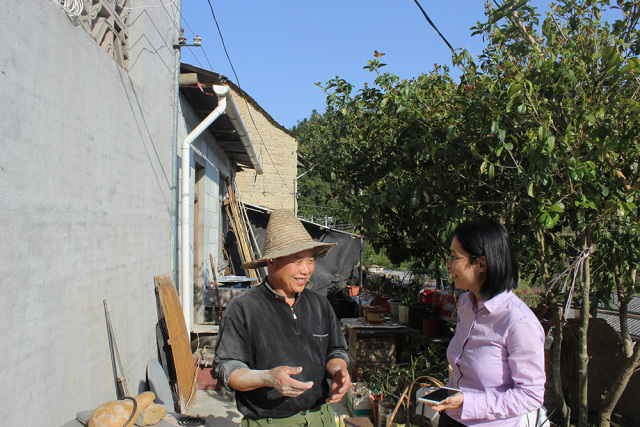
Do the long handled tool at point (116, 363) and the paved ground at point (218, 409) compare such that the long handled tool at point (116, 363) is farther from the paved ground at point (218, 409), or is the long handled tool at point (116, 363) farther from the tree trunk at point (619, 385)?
the tree trunk at point (619, 385)

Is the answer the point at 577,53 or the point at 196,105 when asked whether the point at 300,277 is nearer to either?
the point at 577,53

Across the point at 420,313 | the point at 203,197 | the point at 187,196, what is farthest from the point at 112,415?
the point at 203,197

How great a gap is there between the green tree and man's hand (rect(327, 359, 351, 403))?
56.1 inches

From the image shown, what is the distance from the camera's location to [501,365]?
1852 mm

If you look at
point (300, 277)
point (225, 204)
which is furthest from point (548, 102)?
point (225, 204)

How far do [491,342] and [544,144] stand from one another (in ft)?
4.23

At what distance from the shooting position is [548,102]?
2.88 m

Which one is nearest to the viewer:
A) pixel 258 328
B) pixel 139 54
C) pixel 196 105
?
pixel 258 328

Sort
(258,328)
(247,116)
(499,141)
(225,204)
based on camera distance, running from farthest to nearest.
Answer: (247,116), (225,204), (499,141), (258,328)

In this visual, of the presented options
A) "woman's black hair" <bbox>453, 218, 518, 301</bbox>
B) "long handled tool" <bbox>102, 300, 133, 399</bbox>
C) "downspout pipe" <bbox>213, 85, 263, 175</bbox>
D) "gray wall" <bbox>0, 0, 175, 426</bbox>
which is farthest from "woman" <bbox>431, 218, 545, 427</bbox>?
"downspout pipe" <bbox>213, 85, 263, 175</bbox>

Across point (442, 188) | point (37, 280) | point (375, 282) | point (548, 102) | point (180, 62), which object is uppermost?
point (180, 62)

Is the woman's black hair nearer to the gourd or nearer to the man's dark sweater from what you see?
the man's dark sweater

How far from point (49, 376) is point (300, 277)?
142 cm

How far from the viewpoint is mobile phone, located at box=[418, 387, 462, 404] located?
5.84ft
